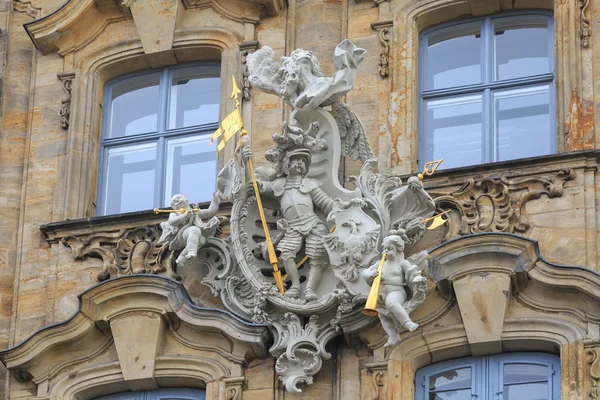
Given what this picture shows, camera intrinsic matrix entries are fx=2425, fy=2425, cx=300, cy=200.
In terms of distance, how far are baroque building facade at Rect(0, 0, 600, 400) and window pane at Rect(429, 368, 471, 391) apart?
2 centimetres

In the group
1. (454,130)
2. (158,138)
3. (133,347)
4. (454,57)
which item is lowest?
(133,347)

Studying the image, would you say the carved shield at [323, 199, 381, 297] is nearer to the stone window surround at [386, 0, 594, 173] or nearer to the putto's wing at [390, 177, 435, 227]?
the putto's wing at [390, 177, 435, 227]

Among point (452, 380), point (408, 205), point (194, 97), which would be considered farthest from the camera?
point (194, 97)

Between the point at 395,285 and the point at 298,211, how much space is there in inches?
46.7

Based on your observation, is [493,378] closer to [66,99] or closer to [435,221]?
[435,221]

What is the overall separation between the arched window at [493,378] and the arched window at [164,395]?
5.45 feet

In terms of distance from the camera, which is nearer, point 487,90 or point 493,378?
point 493,378

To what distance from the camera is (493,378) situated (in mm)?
17172

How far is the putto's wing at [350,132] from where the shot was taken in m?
18.1

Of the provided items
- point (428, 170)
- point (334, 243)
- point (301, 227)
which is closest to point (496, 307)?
point (334, 243)

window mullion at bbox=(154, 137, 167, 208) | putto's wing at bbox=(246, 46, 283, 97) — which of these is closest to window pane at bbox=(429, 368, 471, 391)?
putto's wing at bbox=(246, 46, 283, 97)

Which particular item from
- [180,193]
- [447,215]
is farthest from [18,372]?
[447,215]

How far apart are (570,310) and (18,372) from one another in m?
4.16

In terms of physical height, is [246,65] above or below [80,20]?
below
